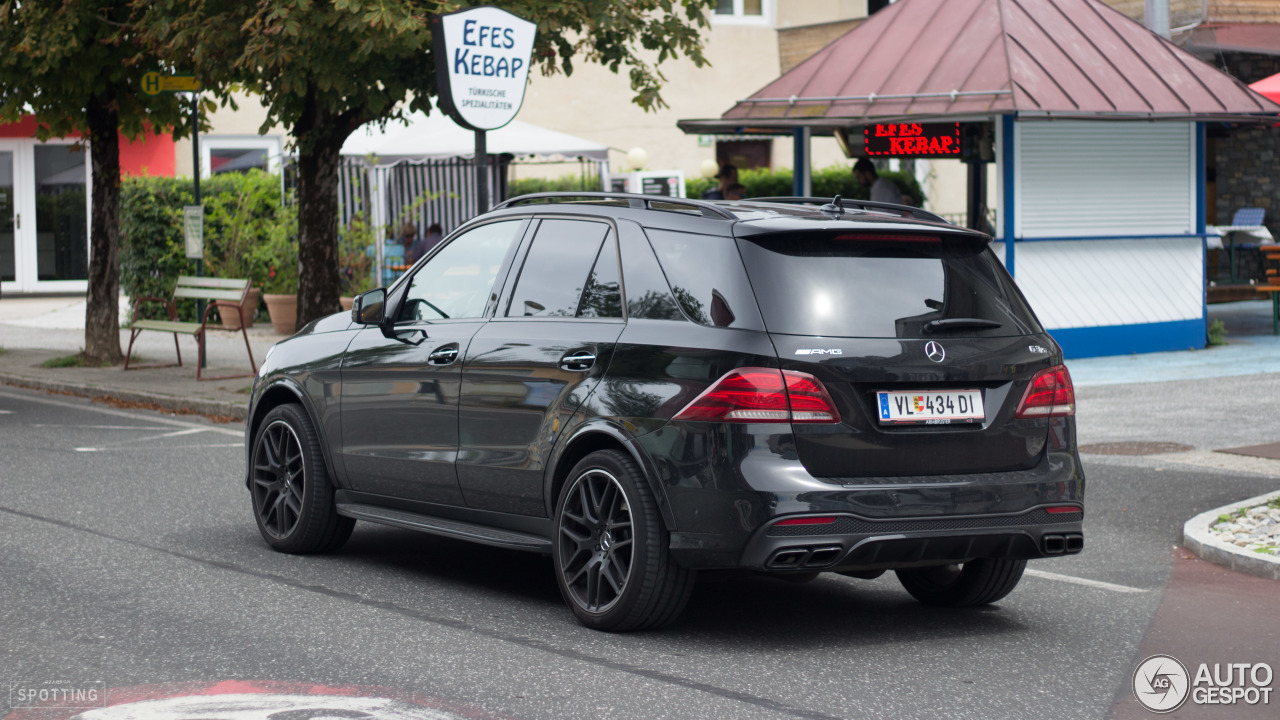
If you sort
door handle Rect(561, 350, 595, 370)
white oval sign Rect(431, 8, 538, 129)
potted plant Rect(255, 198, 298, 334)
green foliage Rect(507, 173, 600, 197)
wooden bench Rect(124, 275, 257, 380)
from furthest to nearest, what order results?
1. green foliage Rect(507, 173, 600, 197)
2. potted plant Rect(255, 198, 298, 334)
3. wooden bench Rect(124, 275, 257, 380)
4. white oval sign Rect(431, 8, 538, 129)
5. door handle Rect(561, 350, 595, 370)

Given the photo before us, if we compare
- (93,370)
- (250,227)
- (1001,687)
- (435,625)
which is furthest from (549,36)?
(250,227)

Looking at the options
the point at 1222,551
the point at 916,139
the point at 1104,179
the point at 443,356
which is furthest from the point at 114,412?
the point at 1104,179

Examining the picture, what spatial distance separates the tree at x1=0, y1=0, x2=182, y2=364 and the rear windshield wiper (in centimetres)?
1079

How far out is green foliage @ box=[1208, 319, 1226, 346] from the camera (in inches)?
728

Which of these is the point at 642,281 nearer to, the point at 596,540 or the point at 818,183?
the point at 596,540

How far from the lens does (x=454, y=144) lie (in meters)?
22.7

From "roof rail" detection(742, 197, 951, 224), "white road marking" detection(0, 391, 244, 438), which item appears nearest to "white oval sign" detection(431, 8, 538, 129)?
"white road marking" detection(0, 391, 244, 438)

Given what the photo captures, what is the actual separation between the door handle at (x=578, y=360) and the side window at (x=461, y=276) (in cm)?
77

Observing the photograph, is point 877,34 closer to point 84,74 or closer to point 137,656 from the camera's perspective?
point 84,74

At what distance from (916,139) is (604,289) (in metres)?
11.4

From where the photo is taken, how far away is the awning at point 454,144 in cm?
2247

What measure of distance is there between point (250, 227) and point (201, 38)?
10.5m

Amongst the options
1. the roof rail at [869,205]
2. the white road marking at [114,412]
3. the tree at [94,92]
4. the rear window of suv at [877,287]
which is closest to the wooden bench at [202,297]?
the tree at [94,92]

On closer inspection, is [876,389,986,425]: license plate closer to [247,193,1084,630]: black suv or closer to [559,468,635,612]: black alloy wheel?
[247,193,1084,630]: black suv
